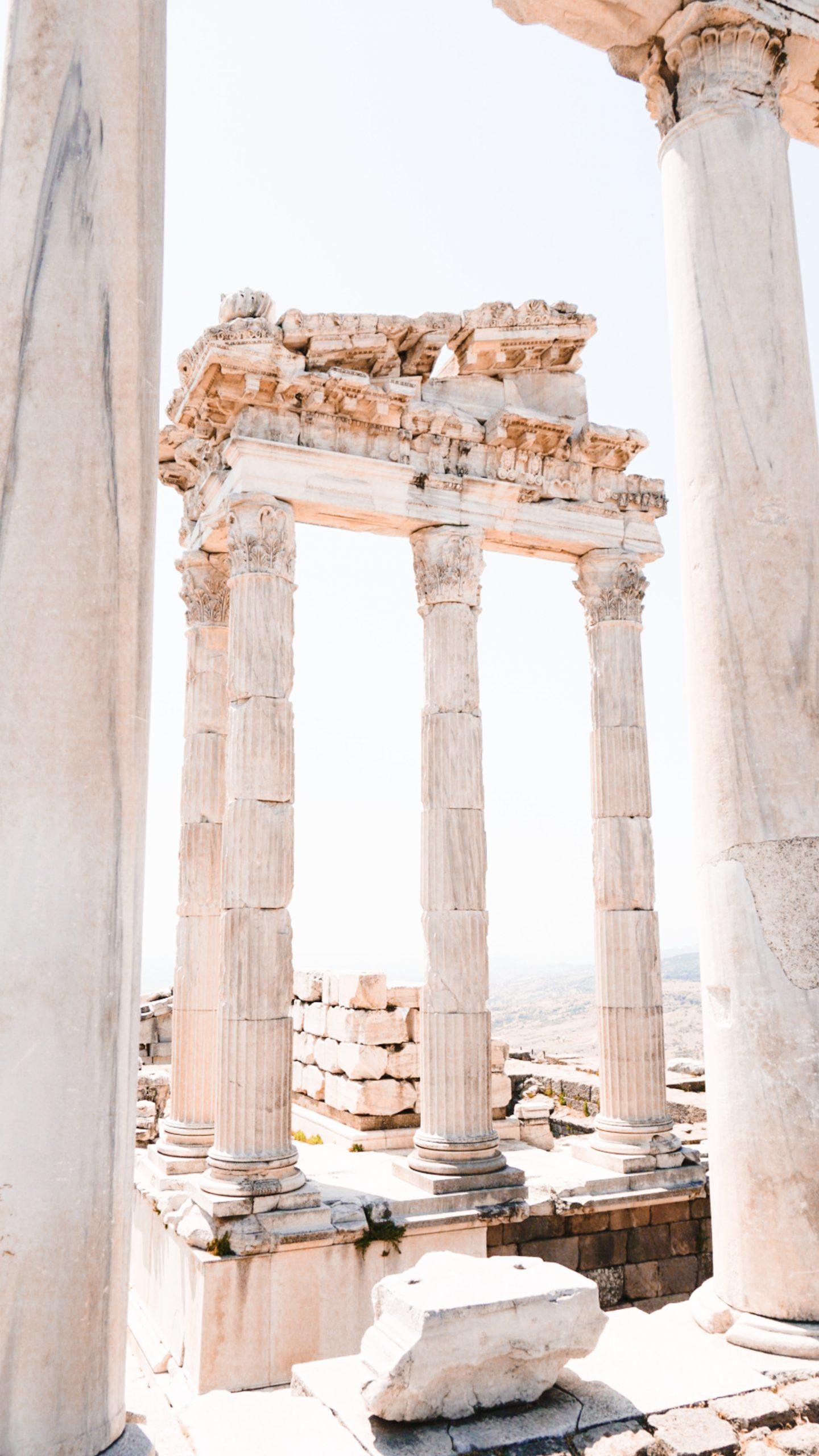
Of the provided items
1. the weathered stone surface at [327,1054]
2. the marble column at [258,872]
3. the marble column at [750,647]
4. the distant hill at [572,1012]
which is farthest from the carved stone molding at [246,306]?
the distant hill at [572,1012]

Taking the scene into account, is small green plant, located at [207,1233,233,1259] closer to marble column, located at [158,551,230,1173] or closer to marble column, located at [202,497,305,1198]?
marble column, located at [202,497,305,1198]

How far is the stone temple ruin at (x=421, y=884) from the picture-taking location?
11.5ft

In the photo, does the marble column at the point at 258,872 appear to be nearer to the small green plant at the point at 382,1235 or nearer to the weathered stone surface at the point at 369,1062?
the small green plant at the point at 382,1235

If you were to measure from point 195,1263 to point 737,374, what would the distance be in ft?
29.1

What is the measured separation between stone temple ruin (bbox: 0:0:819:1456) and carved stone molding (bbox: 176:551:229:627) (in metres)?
1.19

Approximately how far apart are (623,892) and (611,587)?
13.2 feet

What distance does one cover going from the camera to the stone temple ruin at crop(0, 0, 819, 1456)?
349 centimetres

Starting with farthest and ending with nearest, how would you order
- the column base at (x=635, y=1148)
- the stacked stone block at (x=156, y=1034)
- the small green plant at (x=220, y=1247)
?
the stacked stone block at (x=156, y=1034) → the column base at (x=635, y=1148) → the small green plant at (x=220, y=1247)

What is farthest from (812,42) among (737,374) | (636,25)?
(737,374)

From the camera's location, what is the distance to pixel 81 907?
348 cm

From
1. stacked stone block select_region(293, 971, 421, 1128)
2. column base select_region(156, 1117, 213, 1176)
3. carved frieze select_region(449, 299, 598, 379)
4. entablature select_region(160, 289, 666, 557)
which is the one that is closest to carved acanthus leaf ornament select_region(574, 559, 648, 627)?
entablature select_region(160, 289, 666, 557)

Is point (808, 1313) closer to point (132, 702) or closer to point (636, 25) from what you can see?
point (132, 702)

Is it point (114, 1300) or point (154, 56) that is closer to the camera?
point (114, 1300)

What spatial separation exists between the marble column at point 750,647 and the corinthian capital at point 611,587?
7990 mm
